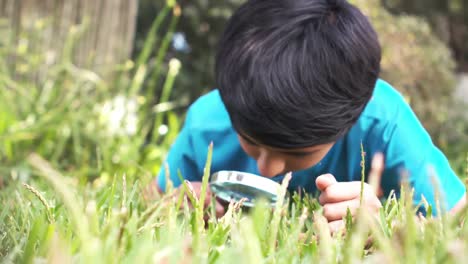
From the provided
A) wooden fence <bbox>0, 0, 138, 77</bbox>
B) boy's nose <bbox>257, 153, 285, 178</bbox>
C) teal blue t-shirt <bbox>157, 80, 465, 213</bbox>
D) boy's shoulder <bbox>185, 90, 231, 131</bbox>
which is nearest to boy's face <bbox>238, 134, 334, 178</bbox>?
boy's nose <bbox>257, 153, 285, 178</bbox>

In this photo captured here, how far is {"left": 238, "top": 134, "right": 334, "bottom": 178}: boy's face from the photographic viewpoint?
1.62 m

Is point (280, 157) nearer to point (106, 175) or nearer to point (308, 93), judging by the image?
point (308, 93)

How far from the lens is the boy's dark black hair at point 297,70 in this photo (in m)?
1.56

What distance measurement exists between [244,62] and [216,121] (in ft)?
1.91

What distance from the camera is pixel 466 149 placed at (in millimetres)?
4031

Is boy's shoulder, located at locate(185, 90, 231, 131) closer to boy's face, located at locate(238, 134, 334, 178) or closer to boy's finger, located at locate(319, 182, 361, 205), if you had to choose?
boy's face, located at locate(238, 134, 334, 178)

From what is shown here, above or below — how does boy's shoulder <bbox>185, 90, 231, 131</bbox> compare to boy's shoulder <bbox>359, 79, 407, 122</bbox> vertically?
above

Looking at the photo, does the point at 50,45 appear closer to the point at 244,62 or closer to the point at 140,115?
the point at 140,115

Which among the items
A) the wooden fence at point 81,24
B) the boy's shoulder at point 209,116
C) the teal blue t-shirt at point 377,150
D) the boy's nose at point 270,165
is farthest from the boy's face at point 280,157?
the wooden fence at point 81,24

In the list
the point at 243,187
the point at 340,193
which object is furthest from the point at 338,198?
the point at 243,187

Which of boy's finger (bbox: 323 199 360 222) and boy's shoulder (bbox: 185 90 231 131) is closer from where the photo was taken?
boy's finger (bbox: 323 199 360 222)

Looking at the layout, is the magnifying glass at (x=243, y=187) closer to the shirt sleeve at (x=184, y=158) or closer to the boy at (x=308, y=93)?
the boy at (x=308, y=93)

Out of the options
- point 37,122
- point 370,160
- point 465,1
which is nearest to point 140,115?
point 37,122

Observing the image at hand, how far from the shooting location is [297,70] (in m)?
1.57
